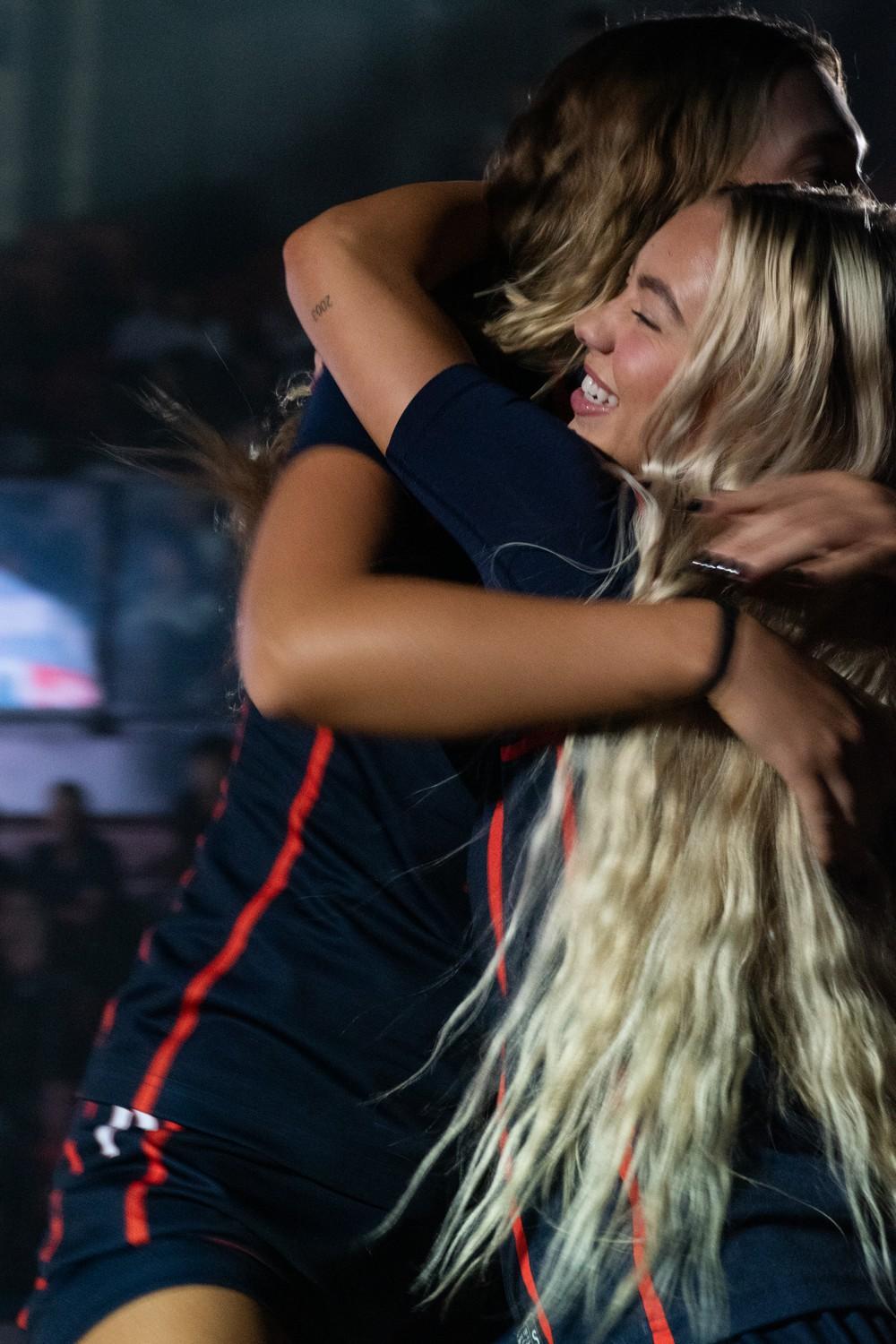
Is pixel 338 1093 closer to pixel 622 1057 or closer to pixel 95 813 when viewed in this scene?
pixel 622 1057

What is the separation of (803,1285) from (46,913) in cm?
274

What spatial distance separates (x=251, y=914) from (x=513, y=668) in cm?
35

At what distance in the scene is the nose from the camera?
1105mm

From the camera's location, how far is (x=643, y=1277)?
2.71ft

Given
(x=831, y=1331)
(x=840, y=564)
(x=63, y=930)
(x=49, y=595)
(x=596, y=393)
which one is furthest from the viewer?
(x=49, y=595)

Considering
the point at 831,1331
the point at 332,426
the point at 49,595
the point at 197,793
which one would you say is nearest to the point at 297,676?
the point at 332,426

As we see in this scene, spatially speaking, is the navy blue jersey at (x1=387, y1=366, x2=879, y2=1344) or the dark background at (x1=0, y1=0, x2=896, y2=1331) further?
the dark background at (x1=0, y1=0, x2=896, y2=1331)

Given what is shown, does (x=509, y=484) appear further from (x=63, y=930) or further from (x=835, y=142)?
(x=63, y=930)

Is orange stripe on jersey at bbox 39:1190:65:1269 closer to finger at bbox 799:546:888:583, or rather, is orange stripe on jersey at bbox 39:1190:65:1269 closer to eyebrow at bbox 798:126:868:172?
finger at bbox 799:546:888:583

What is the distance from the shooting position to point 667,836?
893 millimetres

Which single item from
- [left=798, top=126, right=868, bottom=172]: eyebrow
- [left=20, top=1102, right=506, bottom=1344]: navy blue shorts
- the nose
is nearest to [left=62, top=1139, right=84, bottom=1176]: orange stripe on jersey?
[left=20, top=1102, right=506, bottom=1344]: navy blue shorts

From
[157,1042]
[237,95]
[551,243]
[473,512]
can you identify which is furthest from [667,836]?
[237,95]

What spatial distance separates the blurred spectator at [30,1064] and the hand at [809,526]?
2.62 m

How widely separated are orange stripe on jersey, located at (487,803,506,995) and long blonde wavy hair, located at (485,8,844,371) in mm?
462
